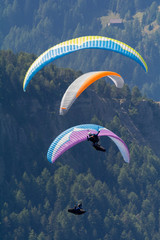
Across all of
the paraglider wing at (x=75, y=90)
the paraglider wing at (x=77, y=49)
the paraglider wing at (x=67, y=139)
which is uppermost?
the paraglider wing at (x=77, y=49)

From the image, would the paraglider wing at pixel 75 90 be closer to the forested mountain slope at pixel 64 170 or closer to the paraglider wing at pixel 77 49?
the paraglider wing at pixel 77 49

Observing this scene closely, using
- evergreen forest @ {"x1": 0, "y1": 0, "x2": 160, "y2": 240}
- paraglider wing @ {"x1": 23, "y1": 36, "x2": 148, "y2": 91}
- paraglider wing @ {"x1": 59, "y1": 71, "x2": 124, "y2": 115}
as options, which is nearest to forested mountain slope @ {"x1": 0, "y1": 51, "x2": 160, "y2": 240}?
evergreen forest @ {"x1": 0, "y1": 0, "x2": 160, "y2": 240}

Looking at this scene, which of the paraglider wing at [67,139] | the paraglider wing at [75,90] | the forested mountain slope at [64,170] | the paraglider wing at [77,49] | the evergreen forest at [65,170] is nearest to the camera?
the paraglider wing at [75,90]

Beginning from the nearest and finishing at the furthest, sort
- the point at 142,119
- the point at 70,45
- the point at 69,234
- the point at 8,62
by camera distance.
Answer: the point at 70,45 → the point at 69,234 → the point at 8,62 → the point at 142,119

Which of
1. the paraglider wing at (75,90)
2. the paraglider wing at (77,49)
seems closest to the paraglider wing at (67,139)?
the paraglider wing at (75,90)

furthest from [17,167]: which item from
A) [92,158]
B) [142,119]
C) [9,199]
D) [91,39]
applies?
[91,39]

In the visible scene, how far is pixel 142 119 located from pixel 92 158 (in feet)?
53.7

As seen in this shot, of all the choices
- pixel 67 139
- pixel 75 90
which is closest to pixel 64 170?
pixel 67 139

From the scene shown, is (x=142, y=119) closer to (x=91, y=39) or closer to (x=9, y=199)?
(x=9, y=199)

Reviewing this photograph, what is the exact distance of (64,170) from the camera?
13325 centimetres

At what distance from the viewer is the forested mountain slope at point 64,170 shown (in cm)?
13100

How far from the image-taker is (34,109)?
450 feet

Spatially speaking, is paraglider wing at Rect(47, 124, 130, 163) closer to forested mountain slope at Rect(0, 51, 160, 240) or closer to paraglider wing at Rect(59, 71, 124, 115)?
paraglider wing at Rect(59, 71, 124, 115)

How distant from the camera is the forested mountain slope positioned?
5157 inches
